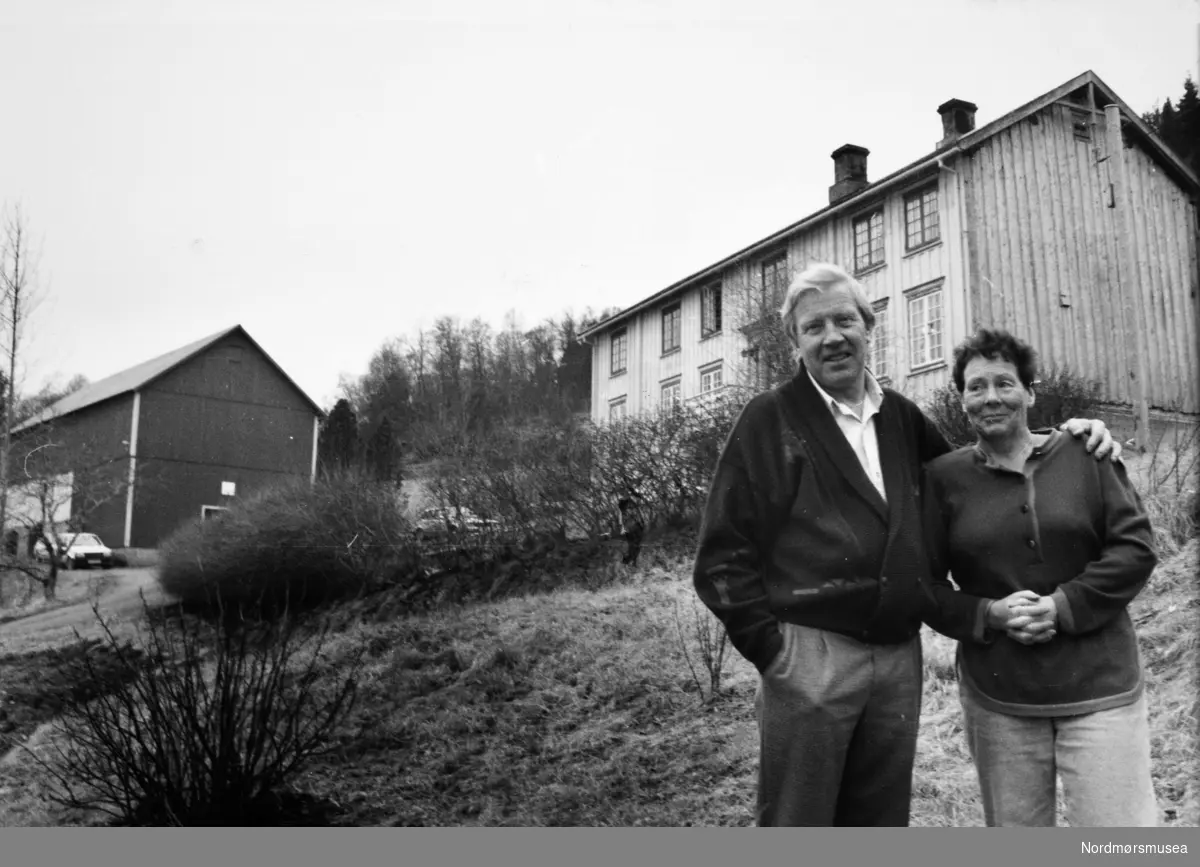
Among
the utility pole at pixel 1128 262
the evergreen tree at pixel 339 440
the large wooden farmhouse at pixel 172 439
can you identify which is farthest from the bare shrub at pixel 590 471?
the utility pole at pixel 1128 262

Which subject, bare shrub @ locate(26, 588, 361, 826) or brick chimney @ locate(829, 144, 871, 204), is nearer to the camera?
bare shrub @ locate(26, 588, 361, 826)

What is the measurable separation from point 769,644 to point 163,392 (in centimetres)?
958

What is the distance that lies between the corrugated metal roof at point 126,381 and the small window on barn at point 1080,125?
898 centimetres

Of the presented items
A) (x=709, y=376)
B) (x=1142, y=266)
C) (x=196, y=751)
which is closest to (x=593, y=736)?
(x=196, y=751)

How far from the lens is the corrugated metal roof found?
8.02 m

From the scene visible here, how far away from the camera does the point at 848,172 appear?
1367cm

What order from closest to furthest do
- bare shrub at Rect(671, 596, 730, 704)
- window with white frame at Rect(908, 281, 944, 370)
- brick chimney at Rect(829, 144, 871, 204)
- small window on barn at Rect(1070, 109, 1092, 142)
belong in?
bare shrub at Rect(671, 596, 730, 704) < small window on barn at Rect(1070, 109, 1092, 142) < window with white frame at Rect(908, 281, 944, 370) < brick chimney at Rect(829, 144, 871, 204)

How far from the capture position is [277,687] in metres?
4.12

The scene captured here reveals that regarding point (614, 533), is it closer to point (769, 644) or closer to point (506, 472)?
point (506, 472)

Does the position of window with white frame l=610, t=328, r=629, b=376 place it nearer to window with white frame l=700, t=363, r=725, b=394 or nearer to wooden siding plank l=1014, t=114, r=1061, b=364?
window with white frame l=700, t=363, r=725, b=394

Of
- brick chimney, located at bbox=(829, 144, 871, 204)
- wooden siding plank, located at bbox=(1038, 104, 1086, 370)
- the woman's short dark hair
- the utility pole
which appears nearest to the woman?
the woman's short dark hair

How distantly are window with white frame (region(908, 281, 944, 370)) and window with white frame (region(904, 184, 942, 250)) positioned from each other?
1.96 feet

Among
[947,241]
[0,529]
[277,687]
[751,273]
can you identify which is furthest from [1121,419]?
[0,529]

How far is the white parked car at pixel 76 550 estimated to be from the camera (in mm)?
9336
